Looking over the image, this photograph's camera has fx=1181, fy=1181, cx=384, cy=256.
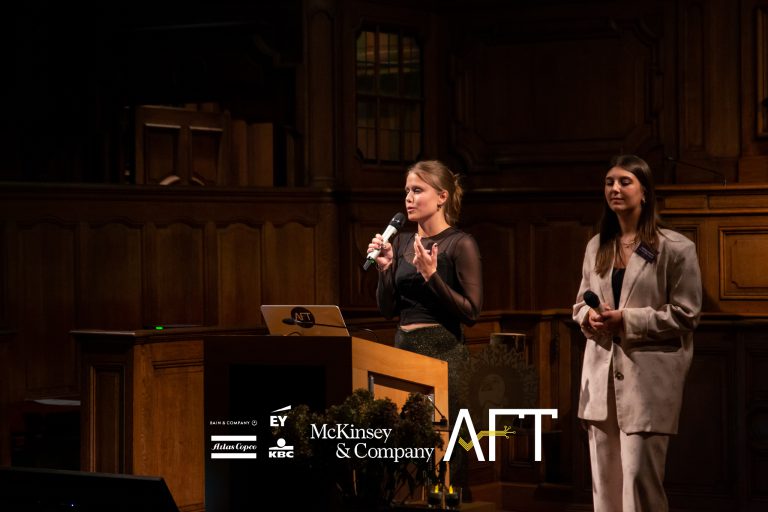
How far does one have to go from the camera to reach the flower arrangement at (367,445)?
262 cm

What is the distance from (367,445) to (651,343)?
1558 mm

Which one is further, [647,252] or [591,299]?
[647,252]

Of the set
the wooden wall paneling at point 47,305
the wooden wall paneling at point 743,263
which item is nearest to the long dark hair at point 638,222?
the wooden wall paneling at point 743,263

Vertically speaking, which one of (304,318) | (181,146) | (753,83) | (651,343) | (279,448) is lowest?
(279,448)

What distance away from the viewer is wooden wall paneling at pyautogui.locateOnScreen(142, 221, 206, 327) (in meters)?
7.63

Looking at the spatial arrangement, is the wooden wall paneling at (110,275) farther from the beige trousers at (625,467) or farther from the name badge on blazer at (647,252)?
the name badge on blazer at (647,252)

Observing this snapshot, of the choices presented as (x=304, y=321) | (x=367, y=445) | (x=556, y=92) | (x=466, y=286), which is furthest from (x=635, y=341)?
(x=556, y=92)

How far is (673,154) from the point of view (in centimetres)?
801

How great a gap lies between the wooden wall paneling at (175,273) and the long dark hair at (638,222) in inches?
166

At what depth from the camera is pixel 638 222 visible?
3938 millimetres

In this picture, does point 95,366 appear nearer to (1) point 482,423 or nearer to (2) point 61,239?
(1) point 482,423

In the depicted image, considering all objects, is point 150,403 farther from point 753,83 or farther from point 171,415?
point 753,83

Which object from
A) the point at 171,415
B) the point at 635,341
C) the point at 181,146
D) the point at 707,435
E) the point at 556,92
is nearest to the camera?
the point at 635,341

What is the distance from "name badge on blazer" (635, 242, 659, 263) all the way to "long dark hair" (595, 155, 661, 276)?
0.01 metres
